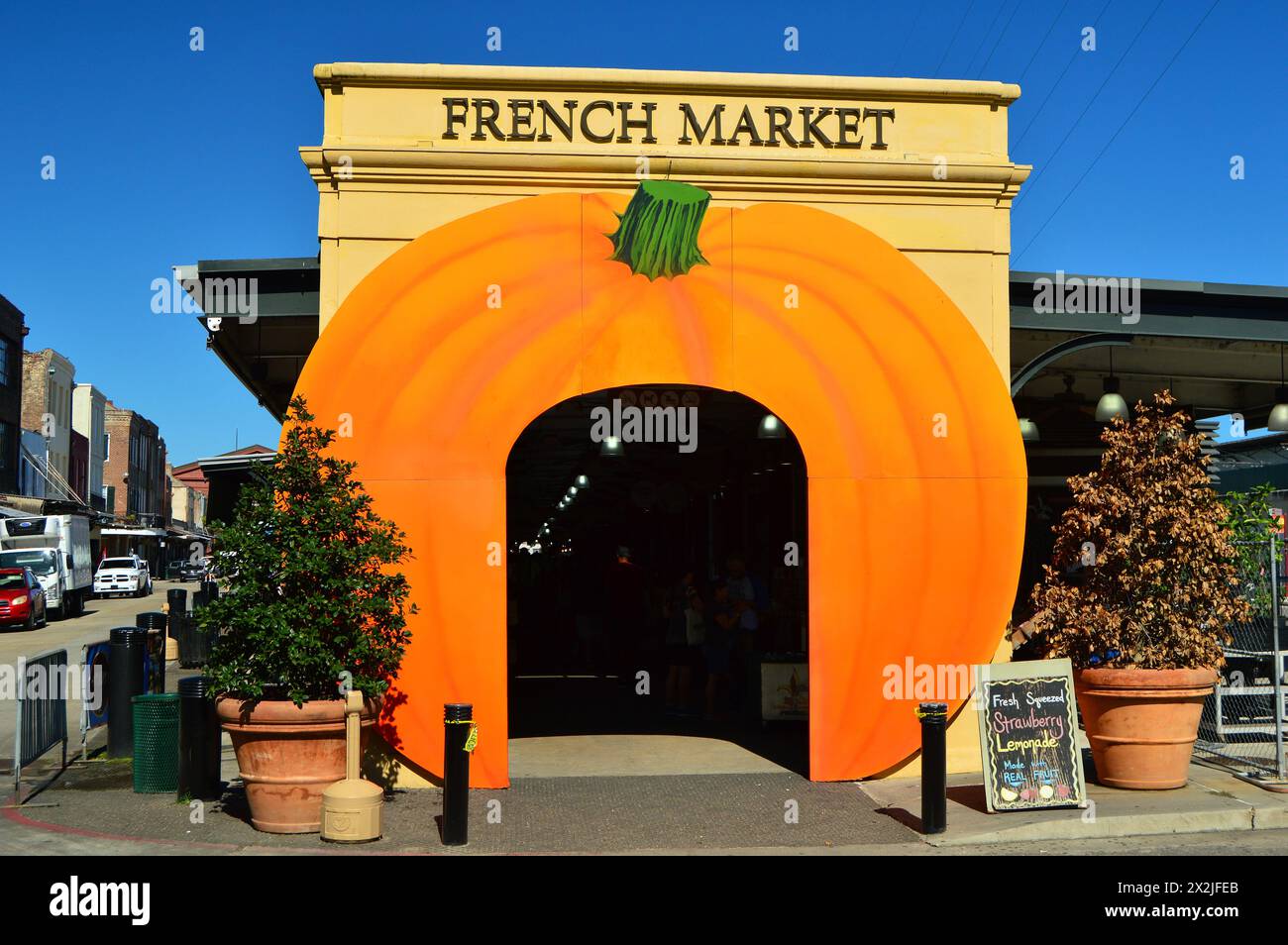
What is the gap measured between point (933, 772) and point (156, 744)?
21.0 ft

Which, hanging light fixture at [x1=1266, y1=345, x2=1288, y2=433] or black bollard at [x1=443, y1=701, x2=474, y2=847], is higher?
hanging light fixture at [x1=1266, y1=345, x2=1288, y2=433]

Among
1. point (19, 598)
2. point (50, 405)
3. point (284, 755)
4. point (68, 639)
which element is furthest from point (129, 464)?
point (284, 755)

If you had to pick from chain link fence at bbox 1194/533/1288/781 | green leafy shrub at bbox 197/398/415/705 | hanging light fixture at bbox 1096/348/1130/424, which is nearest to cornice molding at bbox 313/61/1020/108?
green leafy shrub at bbox 197/398/415/705

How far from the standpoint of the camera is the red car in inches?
1259

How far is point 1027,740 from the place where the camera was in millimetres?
9914

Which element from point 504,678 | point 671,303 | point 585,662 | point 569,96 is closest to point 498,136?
point 569,96

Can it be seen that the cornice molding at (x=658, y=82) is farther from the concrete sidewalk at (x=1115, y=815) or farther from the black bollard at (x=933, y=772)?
the concrete sidewalk at (x=1115, y=815)

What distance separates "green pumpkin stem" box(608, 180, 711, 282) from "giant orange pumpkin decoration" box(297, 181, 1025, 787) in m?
0.02

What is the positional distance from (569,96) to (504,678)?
529 centimetres

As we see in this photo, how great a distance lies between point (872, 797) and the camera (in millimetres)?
10672

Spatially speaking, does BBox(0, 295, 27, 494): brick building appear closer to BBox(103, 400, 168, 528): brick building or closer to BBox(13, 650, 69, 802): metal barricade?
BBox(103, 400, 168, 528): brick building
